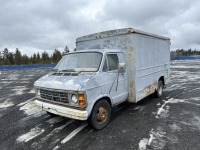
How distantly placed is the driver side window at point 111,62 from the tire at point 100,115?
3.22 feet

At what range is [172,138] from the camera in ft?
14.5

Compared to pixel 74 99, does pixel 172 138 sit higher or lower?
lower

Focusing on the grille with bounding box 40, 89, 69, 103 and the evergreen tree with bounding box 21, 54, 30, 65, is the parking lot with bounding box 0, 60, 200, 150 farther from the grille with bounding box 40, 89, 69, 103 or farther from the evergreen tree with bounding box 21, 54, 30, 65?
the evergreen tree with bounding box 21, 54, 30, 65

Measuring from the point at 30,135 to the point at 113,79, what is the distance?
9.41 feet

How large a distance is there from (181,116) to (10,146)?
5221mm

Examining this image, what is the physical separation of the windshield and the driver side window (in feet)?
0.78

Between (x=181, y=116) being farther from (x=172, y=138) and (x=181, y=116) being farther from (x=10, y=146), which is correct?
(x=10, y=146)

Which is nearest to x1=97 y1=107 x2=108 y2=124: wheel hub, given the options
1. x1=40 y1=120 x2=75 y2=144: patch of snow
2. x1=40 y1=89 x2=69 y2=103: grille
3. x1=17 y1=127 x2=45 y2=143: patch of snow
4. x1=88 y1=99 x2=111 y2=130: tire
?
x1=88 y1=99 x2=111 y2=130: tire

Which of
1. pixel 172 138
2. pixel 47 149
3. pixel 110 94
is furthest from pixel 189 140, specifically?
pixel 47 149

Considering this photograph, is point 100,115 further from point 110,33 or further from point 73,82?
point 110,33

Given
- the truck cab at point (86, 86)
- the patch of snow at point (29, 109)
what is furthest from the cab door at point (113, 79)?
the patch of snow at point (29, 109)

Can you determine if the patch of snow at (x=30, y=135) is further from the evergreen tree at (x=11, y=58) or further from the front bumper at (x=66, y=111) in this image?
the evergreen tree at (x=11, y=58)

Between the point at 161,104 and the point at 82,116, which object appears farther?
the point at 161,104

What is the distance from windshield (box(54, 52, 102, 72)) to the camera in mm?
5086
